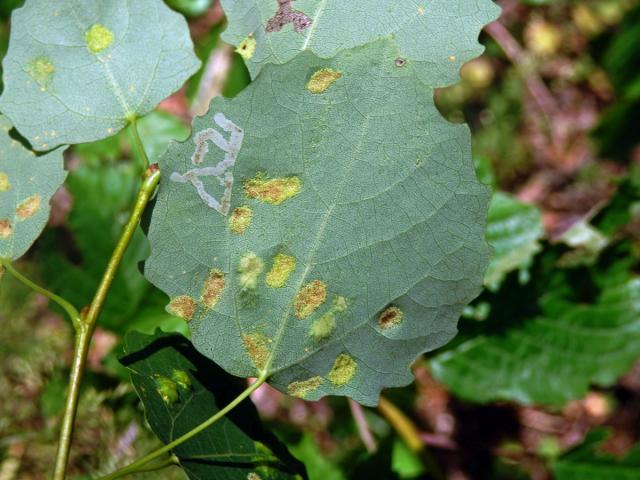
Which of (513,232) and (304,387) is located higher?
(304,387)

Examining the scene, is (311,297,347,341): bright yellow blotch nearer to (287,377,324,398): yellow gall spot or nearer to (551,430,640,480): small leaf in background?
(287,377,324,398): yellow gall spot

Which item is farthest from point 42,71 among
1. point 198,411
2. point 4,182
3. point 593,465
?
point 593,465

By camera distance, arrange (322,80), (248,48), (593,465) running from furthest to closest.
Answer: (593,465) < (248,48) < (322,80)

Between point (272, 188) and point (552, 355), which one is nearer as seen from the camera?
point (272, 188)

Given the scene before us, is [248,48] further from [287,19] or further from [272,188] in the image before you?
[272,188]

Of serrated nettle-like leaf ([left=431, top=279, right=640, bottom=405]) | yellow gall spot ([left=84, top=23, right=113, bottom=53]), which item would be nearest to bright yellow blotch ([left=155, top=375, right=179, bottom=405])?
yellow gall spot ([left=84, top=23, right=113, bottom=53])

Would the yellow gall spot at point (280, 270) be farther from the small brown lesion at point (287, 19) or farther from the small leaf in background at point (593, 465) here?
the small leaf in background at point (593, 465)

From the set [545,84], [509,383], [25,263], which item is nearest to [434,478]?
[509,383]
